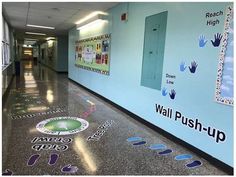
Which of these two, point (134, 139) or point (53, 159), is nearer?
point (53, 159)

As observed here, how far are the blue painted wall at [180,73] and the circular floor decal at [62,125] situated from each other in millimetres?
1305

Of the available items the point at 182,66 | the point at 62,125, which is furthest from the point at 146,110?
the point at 62,125

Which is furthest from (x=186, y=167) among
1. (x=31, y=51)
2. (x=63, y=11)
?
(x=31, y=51)

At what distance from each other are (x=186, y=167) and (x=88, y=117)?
2563mm

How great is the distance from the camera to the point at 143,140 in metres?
3.48

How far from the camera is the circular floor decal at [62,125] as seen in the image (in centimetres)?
372

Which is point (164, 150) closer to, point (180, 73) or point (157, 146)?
point (157, 146)

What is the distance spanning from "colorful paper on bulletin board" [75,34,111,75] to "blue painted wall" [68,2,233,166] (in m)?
0.73

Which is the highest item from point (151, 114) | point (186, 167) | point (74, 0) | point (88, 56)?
point (74, 0)

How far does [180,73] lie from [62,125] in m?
2.45

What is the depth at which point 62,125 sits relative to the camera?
4.02m

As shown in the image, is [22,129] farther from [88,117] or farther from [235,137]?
[235,137]

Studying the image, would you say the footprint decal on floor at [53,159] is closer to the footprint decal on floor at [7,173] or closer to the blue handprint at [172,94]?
the footprint decal on floor at [7,173]

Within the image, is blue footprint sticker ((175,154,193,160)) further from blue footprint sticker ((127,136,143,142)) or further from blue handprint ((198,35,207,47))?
blue handprint ((198,35,207,47))
